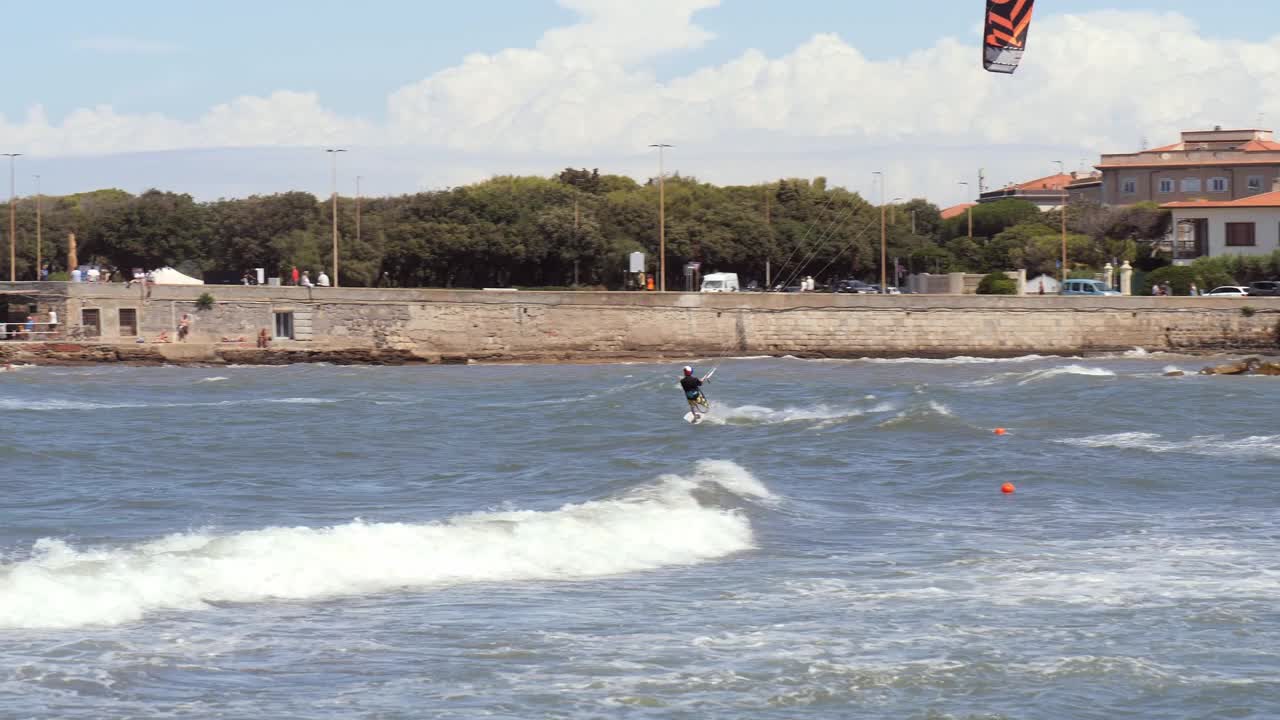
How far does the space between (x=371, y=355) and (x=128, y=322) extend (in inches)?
280

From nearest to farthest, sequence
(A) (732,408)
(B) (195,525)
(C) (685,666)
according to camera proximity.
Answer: (C) (685,666), (B) (195,525), (A) (732,408)

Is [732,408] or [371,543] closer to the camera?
[371,543]

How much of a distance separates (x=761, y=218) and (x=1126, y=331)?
86.8 ft

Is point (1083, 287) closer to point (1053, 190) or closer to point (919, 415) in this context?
point (919, 415)

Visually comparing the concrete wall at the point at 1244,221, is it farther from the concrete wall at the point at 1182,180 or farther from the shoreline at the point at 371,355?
the concrete wall at the point at 1182,180

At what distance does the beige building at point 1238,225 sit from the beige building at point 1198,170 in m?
18.2

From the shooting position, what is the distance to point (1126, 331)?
167ft

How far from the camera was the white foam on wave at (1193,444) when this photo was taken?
23.8 m

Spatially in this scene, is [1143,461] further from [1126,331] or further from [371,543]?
[1126,331]

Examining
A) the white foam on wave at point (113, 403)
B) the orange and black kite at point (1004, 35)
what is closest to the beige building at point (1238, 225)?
the orange and black kite at point (1004, 35)

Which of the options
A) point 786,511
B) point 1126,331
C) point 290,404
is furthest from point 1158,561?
point 1126,331

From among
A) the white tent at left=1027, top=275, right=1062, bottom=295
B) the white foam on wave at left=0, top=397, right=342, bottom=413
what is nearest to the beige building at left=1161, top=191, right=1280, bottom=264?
the white tent at left=1027, top=275, right=1062, bottom=295

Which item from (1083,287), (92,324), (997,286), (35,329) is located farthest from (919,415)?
(35,329)

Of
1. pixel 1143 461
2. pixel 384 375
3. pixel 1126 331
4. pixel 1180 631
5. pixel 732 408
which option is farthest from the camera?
pixel 1126 331
